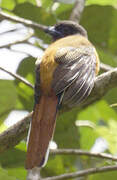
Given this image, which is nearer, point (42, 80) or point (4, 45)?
point (42, 80)

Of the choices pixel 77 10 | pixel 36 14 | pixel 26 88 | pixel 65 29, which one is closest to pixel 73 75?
pixel 26 88

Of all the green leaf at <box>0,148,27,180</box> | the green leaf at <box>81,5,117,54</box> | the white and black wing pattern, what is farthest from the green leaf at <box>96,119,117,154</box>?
the green leaf at <box>81,5,117,54</box>

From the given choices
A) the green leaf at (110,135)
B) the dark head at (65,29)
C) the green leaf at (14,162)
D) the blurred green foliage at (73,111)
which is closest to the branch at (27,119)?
the blurred green foliage at (73,111)

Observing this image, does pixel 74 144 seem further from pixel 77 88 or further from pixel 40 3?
pixel 40 3

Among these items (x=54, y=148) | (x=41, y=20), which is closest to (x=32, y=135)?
(x=54, y=148)

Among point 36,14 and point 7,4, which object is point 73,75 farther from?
point 7,4

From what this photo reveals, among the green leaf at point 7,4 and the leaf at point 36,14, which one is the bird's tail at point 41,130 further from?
the green leaf at point 7,4

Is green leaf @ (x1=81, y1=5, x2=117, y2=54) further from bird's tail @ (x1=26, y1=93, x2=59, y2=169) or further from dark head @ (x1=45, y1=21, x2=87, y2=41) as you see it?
bird's tail @ (x1=26, y1=93, x2=59, y2=169)
